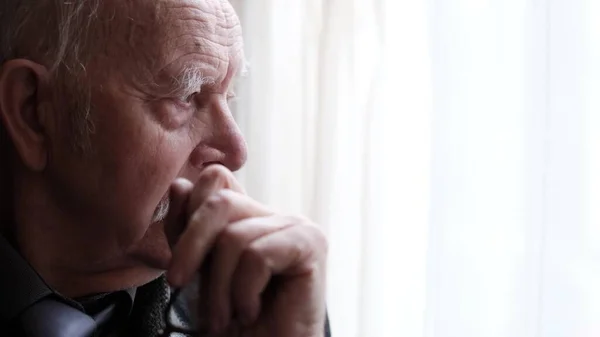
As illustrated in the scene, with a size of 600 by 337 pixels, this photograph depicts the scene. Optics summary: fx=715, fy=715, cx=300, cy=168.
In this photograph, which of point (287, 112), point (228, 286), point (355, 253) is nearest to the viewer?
point (228, 286)

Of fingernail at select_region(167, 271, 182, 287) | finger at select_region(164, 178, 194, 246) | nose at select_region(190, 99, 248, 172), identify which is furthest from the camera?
nose at select_region(190, 99, 248, 172)

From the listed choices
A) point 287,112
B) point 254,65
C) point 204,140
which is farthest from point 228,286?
point 254,65

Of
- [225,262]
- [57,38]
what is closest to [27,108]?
[57,38]

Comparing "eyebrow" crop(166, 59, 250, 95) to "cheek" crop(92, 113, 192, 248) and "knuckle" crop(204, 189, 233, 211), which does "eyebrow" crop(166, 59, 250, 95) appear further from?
"knuckle" crop(204, 189, 233, 211)

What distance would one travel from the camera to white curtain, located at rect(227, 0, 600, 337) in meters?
0.98

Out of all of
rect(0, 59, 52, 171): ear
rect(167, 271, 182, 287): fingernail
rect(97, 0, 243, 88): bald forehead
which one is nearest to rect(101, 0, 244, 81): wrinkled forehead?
rect(97, 0, 243, 88): bald forehead

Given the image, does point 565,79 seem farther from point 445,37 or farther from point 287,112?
point 287,112

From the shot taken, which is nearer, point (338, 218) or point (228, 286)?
point (228, 286)

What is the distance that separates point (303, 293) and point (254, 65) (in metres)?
0.81

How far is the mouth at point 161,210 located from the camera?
1067 mm

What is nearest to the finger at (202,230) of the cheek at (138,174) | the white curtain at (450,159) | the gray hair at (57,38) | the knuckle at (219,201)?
the knuckle at (219,201)

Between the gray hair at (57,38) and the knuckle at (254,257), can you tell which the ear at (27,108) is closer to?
the gray hair at (57,38)

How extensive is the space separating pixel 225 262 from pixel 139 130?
297mm

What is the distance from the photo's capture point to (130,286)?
1.15 m
